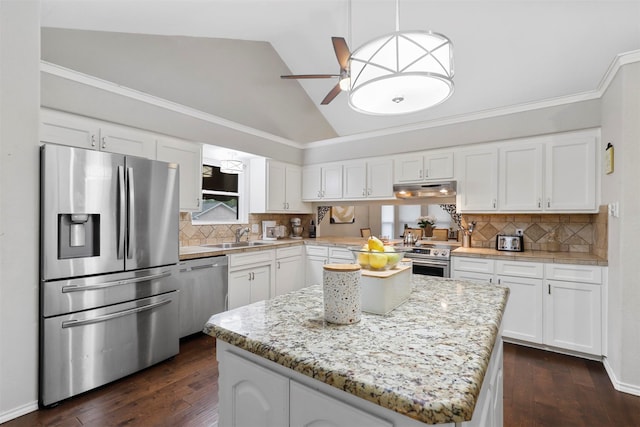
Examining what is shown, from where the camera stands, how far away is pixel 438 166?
3.67 m

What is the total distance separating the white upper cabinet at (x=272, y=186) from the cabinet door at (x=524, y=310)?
9.68 ft

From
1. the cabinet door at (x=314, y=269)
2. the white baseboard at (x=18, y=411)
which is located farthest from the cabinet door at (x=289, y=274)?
the white baseboard at (x=18, y=411)

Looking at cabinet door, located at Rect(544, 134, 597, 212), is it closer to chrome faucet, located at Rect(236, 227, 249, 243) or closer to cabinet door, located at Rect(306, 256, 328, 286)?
cabinet door, located at Rect(306, 256, 328, 286)

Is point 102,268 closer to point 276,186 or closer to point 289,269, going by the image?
point 289,269

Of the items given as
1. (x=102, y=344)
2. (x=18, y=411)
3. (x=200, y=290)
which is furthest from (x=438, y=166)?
(x=18, y=411)

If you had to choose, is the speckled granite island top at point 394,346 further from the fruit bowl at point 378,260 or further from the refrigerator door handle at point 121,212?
the refrigerator door handle at point 121,212

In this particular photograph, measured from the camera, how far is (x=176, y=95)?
3184 millimetres

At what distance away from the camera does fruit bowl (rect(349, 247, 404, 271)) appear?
46.2 inches

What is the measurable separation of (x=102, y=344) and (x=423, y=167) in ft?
11.8

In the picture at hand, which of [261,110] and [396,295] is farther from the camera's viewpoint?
[261,110]

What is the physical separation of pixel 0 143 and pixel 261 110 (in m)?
2.65

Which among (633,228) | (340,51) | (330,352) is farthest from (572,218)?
(330,352)

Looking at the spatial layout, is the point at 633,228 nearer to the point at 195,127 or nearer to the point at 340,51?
the point at 340,51

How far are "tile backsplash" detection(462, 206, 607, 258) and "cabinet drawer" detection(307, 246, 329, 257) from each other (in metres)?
1.86
